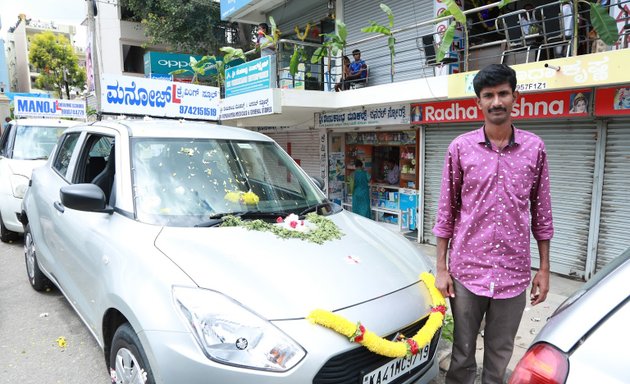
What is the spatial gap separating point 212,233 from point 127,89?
3.52 m

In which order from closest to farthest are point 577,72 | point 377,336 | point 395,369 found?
1. point 377,336
2. point 395,369
3. point 577,72

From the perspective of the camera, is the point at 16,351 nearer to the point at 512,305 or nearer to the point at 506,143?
the point at 512,305

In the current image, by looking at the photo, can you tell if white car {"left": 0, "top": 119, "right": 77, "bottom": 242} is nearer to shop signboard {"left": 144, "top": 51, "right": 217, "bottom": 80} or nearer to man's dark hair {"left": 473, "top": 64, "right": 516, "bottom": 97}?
man's dark hair {"left": 473, "top": 64, "right": 516, "bottom": 97}

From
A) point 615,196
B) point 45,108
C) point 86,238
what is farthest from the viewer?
point 45,108

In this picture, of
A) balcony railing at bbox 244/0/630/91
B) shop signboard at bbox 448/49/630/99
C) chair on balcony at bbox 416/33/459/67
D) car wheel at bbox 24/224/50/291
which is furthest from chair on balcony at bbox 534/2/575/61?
car wheel at bbox 24/224/50/291

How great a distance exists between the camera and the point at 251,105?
29.5ft

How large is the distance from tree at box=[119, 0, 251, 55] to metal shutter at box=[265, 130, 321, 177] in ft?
21.6

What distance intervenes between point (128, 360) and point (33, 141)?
665 cm

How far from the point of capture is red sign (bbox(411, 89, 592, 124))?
18.2 ft

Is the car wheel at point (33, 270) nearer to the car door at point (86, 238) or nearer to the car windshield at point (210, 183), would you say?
the car door at point (86, 238)

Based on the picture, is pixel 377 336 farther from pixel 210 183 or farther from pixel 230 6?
pixel 230 6

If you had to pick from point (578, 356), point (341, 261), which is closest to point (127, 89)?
point (341, 261)

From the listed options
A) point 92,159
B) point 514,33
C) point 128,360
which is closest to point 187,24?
point 514,33

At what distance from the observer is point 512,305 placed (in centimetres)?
223
